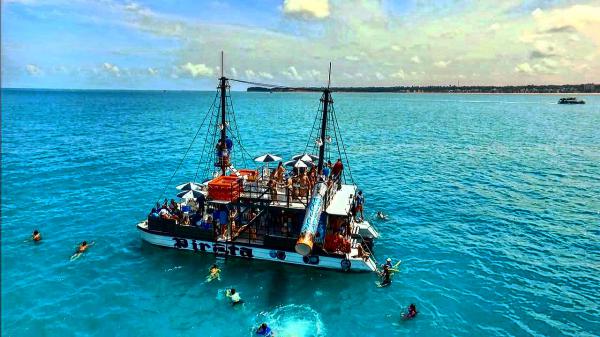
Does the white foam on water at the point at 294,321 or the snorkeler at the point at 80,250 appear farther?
the snorkeler at the point at 80,250

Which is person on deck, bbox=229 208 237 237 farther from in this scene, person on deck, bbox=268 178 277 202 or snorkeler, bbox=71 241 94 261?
snorkeler, bbox=71 241 94 261

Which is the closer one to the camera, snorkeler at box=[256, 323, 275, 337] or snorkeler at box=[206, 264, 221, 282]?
snorkeler at box=[256, 323, 275, 337]

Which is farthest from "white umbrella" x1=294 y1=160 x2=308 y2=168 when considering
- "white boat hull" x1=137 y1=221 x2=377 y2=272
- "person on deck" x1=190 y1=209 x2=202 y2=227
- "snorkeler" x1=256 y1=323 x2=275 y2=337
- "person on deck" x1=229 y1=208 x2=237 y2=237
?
"snorkeler" x1=256 y1=323 x2=275 y2=337

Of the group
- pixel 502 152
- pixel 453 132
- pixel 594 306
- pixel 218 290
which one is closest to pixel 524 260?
pixel 594 306

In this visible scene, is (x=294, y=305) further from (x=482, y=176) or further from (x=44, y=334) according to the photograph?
(x=482, y=176)

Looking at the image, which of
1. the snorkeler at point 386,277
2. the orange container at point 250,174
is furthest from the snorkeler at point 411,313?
the orange container at point 250,174

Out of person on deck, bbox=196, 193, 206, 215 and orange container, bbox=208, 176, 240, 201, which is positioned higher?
orange container, bbox=208, 176, 240, 201

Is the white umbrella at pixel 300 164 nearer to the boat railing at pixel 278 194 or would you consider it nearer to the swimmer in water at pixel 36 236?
the boat railing at pixel 278 194

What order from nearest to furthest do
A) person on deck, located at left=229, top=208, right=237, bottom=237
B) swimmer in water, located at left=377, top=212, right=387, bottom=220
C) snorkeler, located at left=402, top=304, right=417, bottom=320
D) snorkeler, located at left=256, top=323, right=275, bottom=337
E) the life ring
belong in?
snorkeler, located at left=256, top=323, right=275, bottom=337, snorkeler, located at left=402, top=304, right=417, bottom=320, the life ring, person on deck, located at left=229, top=208, right=237, bottom=237, swimmer in water, located at left=377, top=212, right=387, bottom=220

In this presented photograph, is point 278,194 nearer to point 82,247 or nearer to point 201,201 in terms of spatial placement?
point 201,201
